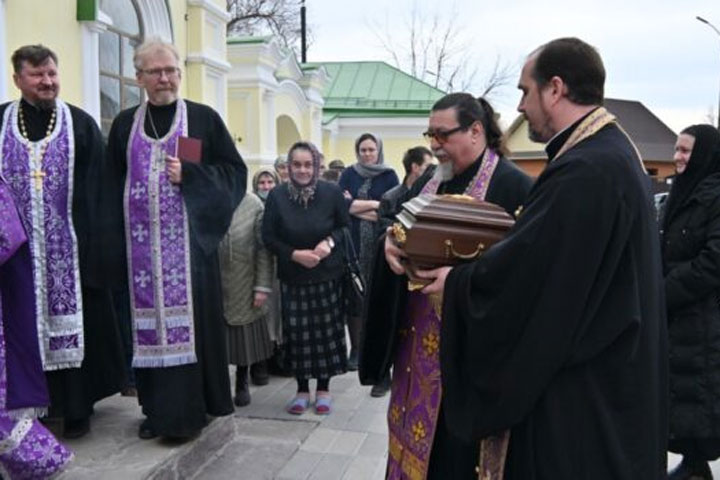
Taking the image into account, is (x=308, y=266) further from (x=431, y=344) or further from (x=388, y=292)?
(x=431, y=344)

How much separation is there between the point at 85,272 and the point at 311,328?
1.74 meters

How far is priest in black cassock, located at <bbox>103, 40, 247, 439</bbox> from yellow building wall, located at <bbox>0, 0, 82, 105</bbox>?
5.90 ft

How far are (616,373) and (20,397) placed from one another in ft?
7.23

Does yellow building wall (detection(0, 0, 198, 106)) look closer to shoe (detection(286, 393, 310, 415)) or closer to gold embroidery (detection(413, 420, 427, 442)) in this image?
shoe (detection(286, 393, 310, 415))

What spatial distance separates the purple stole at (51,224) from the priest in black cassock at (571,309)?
2233 millimetres

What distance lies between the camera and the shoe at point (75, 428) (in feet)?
11.8

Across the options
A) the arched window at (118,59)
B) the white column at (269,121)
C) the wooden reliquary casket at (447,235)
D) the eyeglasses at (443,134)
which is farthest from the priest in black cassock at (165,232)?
the white column at (269,121)

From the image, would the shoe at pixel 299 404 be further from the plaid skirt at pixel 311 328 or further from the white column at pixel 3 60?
the white column at pixel 3 60

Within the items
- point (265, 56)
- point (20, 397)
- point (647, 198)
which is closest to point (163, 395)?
point (20, 397)

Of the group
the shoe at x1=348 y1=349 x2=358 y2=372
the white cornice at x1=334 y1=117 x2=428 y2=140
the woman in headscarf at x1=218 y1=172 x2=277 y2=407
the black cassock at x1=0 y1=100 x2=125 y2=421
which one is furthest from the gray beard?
the white cornice at x1=334 y1=117 x2=428 y2=140

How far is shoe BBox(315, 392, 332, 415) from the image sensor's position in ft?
16.1

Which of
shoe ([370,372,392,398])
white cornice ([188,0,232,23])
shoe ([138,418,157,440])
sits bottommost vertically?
shoe ([370,372,392,398])

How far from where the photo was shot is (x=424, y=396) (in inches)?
101

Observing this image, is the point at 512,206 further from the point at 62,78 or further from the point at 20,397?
the point at 62,78
